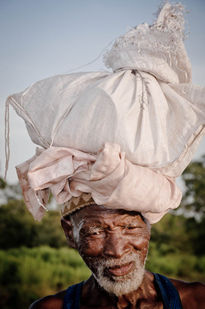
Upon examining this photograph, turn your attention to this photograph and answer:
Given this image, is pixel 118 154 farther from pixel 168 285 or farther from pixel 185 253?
pixel 185 253

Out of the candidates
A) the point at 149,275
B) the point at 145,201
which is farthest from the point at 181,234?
the point at 145,201

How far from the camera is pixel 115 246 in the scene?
5.58ft

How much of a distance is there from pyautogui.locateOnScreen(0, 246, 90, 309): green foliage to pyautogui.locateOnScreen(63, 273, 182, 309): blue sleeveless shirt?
4886 mm

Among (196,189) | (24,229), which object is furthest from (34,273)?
(196,189)

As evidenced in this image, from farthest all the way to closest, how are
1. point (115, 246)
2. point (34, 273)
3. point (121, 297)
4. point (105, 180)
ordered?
point (34, 273)
point (121, 297)
point (115, 246)
point (105, 180)

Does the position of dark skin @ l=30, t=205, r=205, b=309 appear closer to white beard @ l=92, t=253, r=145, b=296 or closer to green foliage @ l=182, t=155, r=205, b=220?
white beard @ l=92, t=253, r=145, b=296

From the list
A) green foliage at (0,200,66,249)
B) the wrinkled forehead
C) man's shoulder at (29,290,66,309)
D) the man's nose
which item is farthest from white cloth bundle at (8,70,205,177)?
green foliage at (0,200,66,249)

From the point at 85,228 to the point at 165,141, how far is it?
587 millimetres

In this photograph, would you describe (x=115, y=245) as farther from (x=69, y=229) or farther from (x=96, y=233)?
(x=69, y=229)

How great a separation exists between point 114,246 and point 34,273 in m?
5.69

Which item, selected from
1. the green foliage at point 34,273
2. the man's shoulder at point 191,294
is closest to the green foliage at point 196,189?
the green foliage at point 34,273

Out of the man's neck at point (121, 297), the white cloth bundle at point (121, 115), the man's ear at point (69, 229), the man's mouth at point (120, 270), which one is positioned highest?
the white cloth bundle at point (121, 115)

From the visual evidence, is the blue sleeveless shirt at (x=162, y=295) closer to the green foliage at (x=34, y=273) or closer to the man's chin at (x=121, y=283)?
the man's chin at (x=121, y=283)

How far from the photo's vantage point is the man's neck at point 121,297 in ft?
6.16
